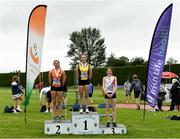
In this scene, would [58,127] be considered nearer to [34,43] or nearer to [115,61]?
[34,43]

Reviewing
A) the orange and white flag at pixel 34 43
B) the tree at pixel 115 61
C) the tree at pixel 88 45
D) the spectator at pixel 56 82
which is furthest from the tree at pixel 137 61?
the spectator at pixel 56 82

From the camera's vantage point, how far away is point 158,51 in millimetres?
14500

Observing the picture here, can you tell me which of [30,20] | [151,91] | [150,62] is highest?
[30,20]

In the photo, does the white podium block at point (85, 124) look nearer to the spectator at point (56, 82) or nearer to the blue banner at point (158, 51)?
the spectator at point (56, 82)

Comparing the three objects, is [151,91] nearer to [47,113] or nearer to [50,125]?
[50,125]

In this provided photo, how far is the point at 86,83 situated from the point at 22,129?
2492mm

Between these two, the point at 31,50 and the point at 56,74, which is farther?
the point at 31,50

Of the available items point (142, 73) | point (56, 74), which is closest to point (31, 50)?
point (56, 74)

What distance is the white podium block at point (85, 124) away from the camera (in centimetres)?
1198

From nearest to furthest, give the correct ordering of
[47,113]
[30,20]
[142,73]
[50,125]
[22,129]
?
[50,125] → [22,129] → [30,20] → [47,113] → [142,73]

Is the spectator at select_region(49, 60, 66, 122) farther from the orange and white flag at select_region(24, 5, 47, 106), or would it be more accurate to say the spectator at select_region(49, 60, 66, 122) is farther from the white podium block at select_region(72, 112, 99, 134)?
Answer: the orange and white flag at select_region(24, 5, 47, 106)

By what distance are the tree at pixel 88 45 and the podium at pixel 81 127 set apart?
317 ft

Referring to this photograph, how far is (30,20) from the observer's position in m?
14.1

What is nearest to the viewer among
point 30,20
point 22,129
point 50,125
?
point 50,125
